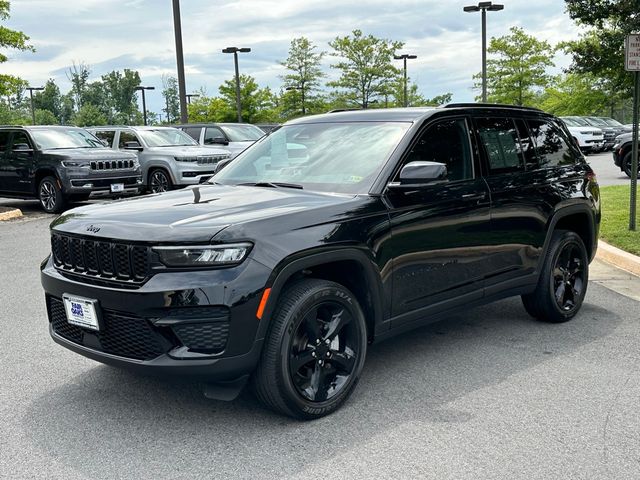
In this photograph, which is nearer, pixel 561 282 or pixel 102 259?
pixel 102 259

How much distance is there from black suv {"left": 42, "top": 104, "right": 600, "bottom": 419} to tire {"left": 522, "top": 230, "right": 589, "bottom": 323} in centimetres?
2

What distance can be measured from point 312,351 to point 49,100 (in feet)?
364

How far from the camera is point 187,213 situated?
12.7ft

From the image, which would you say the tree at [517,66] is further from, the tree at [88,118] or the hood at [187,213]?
the tree at [88,118]

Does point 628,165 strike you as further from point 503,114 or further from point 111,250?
point 111,250

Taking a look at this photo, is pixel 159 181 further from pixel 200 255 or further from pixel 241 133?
pixel 200 255

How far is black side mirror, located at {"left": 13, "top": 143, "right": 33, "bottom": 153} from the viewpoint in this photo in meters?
14.7

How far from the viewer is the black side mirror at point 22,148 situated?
48.1 ft

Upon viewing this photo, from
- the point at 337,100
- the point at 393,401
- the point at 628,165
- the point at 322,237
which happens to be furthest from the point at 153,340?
the point at 337,100

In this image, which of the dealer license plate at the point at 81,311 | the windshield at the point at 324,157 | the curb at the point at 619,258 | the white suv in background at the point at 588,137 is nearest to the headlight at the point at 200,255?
the dealer license plate at the point at 81,311

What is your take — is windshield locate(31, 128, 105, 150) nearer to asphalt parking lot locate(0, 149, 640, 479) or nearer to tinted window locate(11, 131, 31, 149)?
tinted window locate(11, 131, 31, 149)

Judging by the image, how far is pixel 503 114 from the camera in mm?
5523

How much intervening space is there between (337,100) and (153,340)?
45.5m

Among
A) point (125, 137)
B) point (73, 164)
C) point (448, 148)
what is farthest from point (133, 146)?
point (448, 148)
